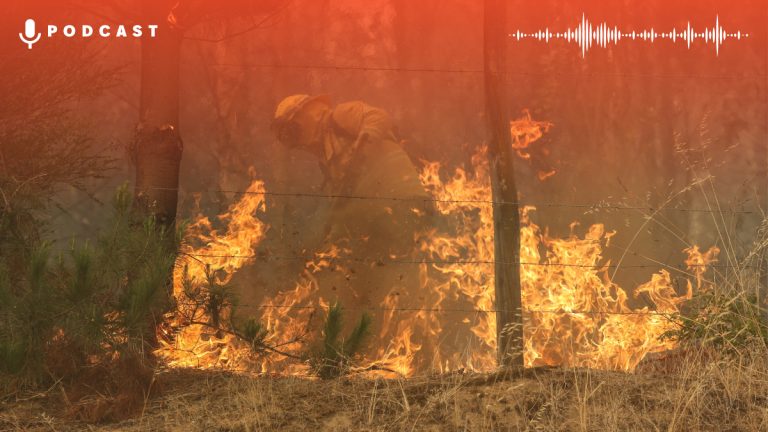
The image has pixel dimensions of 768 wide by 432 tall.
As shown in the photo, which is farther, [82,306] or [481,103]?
[481,103]

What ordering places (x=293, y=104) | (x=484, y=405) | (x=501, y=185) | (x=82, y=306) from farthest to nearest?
(x=293, y=104) → (x=501, y=185) → (x=82, y=306) → (x=484, y=405)

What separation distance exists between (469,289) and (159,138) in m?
3.55

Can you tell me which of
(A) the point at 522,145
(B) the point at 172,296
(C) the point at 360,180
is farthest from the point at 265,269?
→ (B) the point at 172,296

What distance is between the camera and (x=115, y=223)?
5.53 metres

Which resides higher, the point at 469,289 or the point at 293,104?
the point at 293,104

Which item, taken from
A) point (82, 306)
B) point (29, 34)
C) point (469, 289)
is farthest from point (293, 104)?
point (82, 306)

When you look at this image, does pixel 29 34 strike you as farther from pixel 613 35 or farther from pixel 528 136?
pixel 613 35

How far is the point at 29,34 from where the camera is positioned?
→ 279 inches

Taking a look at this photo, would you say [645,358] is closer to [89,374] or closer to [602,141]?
[89,374]

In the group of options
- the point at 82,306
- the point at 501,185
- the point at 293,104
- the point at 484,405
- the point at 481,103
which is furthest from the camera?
the point at 481,103

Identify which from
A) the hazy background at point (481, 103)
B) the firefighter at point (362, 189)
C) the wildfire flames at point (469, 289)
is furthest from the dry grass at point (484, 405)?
the hazy background at point (481, 103)

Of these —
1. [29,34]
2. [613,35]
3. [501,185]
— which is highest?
[613,35]

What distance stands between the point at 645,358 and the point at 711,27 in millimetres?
7579

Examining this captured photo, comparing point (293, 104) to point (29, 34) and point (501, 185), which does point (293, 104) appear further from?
point (29, 34)
